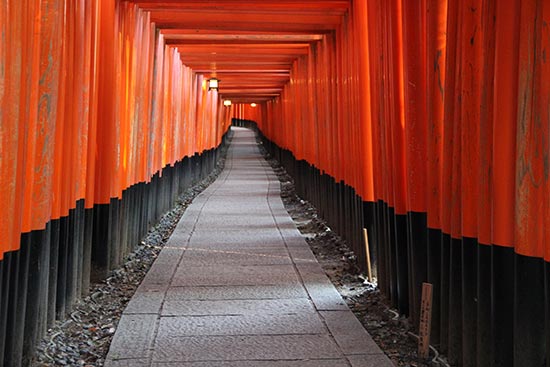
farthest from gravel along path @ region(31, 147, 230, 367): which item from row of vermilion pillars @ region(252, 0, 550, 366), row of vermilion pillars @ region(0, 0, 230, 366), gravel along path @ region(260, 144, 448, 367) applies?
row of vermilion pillars @ region(252, 0, 550, 366)

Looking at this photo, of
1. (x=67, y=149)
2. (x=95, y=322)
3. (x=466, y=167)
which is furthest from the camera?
(x=95, y=322)

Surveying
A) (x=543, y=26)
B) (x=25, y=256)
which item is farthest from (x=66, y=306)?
(x=543, y=26)

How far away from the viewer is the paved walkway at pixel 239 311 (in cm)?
484

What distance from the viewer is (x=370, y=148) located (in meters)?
7.84

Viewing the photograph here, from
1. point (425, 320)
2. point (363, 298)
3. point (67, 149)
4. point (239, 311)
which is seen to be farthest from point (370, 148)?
point (67, 149)

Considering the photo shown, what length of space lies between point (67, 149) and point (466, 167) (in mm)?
3192

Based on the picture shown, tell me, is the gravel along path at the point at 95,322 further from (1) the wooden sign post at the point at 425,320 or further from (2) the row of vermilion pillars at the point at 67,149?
(1) the wooden sign post at the point at 425,320

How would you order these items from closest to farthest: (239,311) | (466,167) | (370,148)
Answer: (466,167)
(239,311)
(370,148)

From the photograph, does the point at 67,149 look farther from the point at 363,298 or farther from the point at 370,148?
the point at 370,148

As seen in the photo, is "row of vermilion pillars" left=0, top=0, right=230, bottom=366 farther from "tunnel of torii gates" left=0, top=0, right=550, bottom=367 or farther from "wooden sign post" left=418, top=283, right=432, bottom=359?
"wooden sign post" left=418, top=283, right=432, bottom=359

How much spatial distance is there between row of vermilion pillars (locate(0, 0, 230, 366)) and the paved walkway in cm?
65

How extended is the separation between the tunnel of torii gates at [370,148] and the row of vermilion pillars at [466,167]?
10 millimetres

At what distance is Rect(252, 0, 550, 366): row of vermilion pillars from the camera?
3295mm

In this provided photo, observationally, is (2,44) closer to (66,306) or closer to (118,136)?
(66,306)
